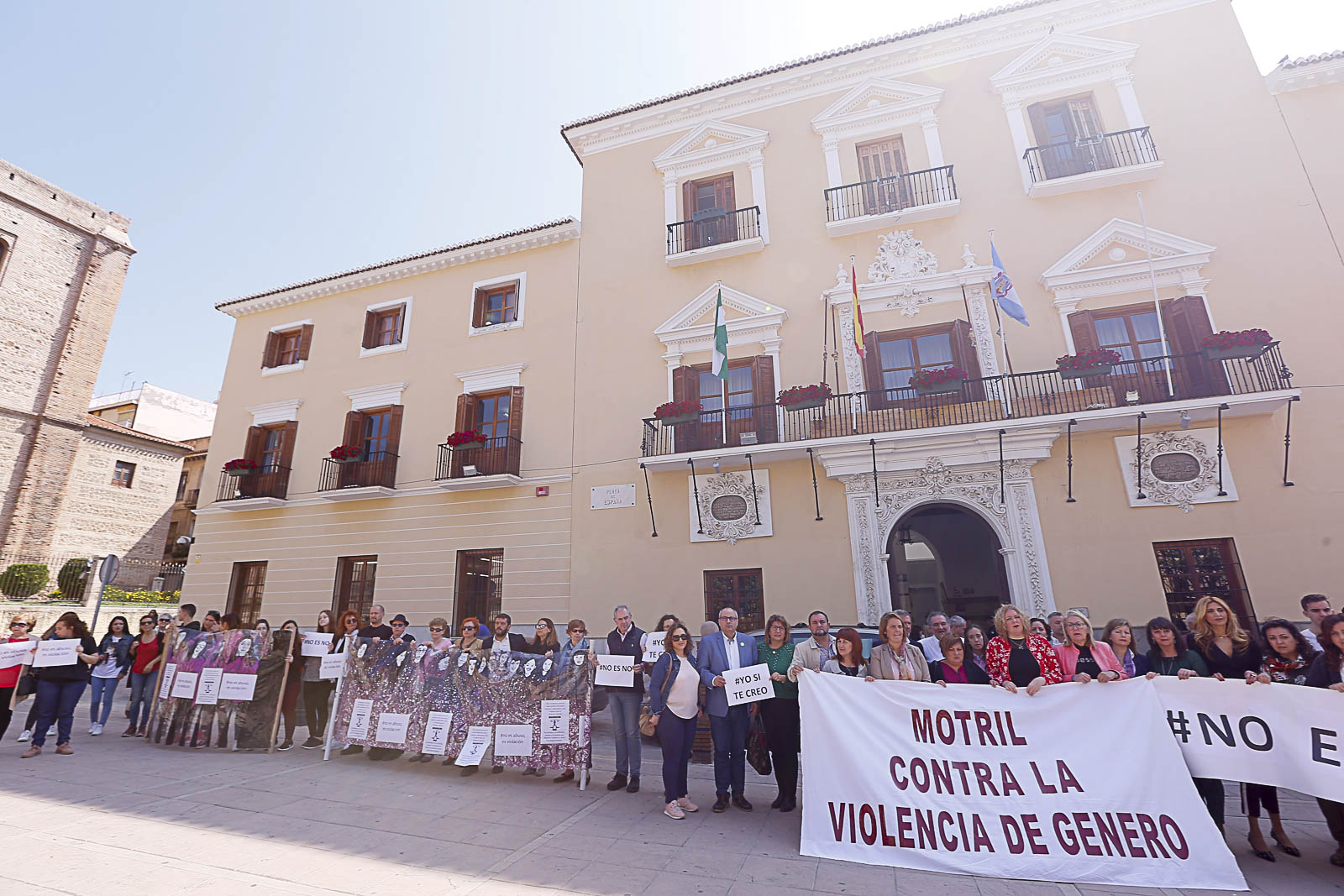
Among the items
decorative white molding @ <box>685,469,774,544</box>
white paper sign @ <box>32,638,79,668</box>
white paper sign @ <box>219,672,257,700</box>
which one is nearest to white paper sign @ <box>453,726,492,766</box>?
white paper sign @ <box>219,672,257,700</box>

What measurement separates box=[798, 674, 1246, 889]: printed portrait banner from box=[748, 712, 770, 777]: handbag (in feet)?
3.30

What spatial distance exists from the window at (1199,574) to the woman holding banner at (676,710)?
8549 millimetres

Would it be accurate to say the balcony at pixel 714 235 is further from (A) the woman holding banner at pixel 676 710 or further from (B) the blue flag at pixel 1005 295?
(A) the woman holding banner at pixel 676 710

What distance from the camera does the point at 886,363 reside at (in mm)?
12133

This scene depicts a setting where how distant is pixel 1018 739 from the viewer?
479cm

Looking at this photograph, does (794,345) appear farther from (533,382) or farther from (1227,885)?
(1227,885)

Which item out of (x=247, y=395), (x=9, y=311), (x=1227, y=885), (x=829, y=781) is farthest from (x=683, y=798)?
(x=9, y=311)

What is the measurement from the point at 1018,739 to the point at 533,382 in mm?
12255

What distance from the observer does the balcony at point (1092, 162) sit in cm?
1145

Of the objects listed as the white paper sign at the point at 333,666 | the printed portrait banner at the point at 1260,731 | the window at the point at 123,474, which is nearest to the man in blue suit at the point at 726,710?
the printed portrait banner at the point at 1260,731

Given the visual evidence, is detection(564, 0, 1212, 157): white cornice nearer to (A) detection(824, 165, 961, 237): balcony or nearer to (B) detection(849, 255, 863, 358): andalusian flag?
(A) detection(824, 165, 961, 237): balcony

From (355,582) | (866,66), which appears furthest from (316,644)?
(866,66)

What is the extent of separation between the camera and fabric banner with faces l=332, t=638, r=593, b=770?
6.62 m

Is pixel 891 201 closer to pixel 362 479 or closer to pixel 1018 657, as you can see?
pixel 1018 657
